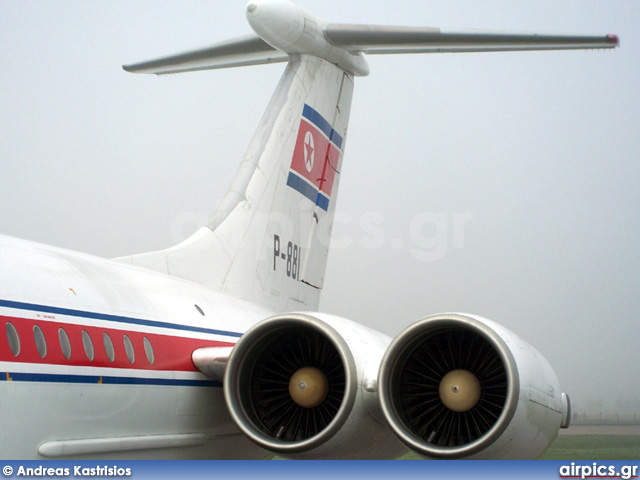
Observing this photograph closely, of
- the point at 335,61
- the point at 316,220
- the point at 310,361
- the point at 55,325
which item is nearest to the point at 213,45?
the point at 335,61

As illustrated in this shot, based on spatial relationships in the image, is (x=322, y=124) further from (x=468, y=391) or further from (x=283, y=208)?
(x=468, y=391)

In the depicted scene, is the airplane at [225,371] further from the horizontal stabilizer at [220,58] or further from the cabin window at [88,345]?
the horizontal stabilizer at [220,58]

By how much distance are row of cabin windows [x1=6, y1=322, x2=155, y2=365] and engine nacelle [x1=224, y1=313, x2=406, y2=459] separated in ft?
2.32

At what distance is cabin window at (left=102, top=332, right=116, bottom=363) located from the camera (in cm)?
598

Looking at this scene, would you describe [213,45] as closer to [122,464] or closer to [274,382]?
[274,382]

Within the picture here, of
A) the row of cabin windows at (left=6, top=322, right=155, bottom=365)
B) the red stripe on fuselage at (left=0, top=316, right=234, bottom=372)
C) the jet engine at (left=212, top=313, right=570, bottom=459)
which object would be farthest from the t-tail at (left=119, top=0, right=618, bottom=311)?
the jet engine at (left=212, top=313, right=570, bottom=459)

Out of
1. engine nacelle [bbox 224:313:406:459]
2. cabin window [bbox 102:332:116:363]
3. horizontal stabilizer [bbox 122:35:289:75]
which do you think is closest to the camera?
cabin window [bbox 102:332:116:363]

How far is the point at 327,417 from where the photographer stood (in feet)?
22.2

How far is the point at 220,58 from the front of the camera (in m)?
10.8

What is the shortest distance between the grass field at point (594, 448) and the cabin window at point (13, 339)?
520 inches

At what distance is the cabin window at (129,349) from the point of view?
20.3ft

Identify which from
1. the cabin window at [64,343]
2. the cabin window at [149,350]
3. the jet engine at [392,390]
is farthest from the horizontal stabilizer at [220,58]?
the cabin window at [64,343]

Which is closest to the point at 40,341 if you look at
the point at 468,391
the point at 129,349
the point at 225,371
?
the point at 129,349

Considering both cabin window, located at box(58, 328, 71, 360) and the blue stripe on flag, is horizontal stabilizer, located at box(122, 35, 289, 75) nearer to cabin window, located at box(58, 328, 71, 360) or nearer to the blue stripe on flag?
the blue stripe on flag
